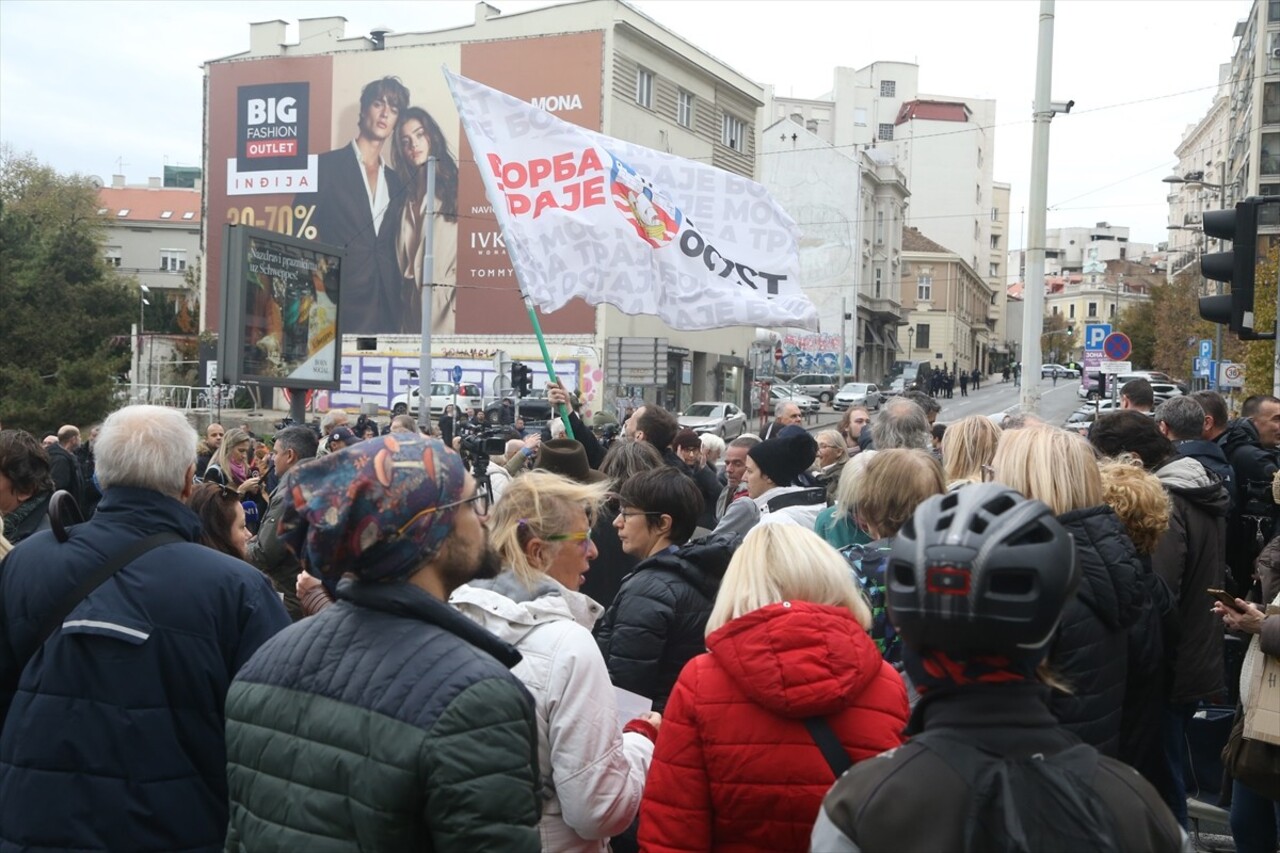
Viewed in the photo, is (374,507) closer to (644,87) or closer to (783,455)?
(783,455)

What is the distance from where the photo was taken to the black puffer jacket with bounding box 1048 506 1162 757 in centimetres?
361

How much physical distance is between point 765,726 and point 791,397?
53.0m

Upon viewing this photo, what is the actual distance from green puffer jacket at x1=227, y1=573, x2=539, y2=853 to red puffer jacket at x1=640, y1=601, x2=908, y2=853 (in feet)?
1.94

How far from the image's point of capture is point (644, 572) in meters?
4.26

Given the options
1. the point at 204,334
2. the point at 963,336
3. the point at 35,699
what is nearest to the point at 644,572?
the point at 35,699

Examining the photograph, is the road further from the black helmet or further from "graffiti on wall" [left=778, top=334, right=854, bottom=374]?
the black helmet

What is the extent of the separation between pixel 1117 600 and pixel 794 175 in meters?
73.8

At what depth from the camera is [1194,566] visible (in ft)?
18.4

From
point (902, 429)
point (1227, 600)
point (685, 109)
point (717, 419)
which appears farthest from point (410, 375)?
point (1227, 600)

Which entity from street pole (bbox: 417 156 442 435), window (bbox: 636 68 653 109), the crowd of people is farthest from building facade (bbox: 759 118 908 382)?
the crowd of people

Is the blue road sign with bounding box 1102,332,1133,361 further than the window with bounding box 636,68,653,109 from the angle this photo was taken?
No

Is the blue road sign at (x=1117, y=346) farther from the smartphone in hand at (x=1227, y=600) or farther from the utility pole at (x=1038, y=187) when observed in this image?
the smartphone in hand at (x=1227, y=600)

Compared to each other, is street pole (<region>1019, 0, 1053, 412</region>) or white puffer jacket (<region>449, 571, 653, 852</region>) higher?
street pole (<region>1019, 0, 1053, 412</region>)

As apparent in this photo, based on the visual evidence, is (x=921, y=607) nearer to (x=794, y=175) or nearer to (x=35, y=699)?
(x=35, y=699)
